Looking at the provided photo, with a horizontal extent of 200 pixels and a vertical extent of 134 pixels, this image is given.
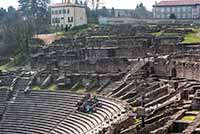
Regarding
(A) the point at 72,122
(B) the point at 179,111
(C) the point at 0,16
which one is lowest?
(A) the point at 72,122

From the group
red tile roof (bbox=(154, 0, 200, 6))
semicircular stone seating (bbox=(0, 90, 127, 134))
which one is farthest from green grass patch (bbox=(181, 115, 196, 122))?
red tile roof (bbox=(154, 0, 200, 6))

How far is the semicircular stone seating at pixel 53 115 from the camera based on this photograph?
3061 cm

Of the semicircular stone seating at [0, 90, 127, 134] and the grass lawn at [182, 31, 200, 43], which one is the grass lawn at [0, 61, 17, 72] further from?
the grass lawn at [182, 31, 200, 43]

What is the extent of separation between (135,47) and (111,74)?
26.1 feet

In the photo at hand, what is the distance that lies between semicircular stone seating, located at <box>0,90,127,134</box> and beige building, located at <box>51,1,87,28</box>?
103 feet

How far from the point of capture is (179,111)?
24.8m

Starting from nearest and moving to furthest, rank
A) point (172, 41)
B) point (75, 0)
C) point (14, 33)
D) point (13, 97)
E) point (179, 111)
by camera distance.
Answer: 1. point (179, 111)
2. point (13, 97)
3. point (172, 41)
4. point (14, 33)
5. point (75, 0)

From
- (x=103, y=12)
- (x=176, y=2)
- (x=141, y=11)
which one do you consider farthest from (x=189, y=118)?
(x=141, y=11)

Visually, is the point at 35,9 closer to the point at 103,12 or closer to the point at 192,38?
the point at 103,12

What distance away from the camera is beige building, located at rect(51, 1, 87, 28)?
2795 inches

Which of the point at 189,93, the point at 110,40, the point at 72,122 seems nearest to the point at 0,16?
the point at 110,40

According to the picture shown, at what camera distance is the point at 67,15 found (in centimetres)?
7138

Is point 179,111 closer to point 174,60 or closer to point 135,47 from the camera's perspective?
point 174,60

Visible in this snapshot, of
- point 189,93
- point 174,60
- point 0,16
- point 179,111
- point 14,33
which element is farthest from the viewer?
point 0,16
